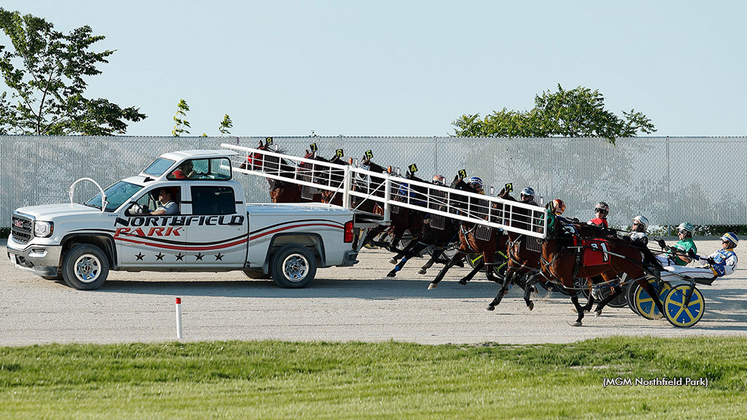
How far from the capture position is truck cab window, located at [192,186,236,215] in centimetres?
1644

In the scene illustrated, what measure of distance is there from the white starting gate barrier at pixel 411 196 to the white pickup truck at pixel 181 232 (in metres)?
1.24

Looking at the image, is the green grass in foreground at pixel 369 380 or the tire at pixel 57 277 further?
the tire at pixel 57 277

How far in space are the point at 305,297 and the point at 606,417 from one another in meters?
8.31

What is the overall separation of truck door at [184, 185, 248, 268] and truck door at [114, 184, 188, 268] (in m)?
0.21

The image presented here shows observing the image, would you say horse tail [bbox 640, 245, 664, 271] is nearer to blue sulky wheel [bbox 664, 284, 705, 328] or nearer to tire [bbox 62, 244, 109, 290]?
blue sulky wheel [bbox 664, 284, 705, 328]

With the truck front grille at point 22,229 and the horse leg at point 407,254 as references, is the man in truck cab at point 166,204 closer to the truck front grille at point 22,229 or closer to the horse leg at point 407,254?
the truck front grille at point 22,229

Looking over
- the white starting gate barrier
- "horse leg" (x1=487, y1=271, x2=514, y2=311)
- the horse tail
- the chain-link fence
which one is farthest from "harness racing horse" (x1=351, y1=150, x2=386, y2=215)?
the chain-link fence

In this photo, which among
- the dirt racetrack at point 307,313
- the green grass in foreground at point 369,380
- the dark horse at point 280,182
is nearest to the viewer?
the green grass in foreground at point 369,380

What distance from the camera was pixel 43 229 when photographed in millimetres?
15656

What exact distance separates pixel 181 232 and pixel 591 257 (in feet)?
22.7

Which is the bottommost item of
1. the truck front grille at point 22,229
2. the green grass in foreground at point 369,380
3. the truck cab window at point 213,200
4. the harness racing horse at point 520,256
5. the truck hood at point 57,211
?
the green grass in foreground at point 369,380

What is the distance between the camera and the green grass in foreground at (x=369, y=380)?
8617 millimetres

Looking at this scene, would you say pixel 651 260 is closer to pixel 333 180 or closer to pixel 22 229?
pixel 333 180

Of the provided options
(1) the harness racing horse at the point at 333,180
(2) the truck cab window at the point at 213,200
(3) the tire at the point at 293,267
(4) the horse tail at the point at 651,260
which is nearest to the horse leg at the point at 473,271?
(3) the tire at the point at 293,267
